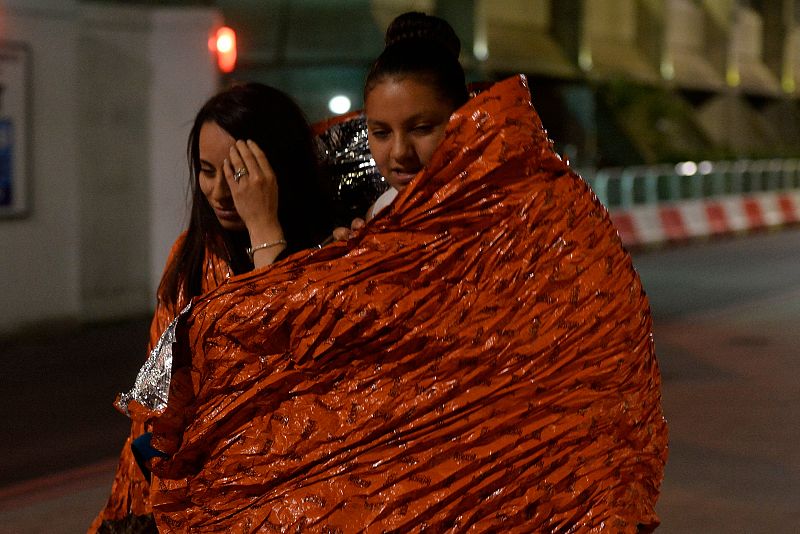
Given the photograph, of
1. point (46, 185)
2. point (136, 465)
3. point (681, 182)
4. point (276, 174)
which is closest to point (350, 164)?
point (276, 174)

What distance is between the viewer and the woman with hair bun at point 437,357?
235 cm

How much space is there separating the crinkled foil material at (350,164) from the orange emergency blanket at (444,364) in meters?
0.68

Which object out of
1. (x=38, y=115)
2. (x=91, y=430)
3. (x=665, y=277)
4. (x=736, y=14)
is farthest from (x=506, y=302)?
(x=736, y=14)

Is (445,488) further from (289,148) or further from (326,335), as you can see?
(289,148)

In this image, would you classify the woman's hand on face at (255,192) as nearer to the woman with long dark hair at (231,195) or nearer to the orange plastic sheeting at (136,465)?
the woman with long dark hair at (231,195)

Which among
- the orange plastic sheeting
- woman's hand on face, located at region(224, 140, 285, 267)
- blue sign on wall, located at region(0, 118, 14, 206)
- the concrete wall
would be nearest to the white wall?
the concrete wall

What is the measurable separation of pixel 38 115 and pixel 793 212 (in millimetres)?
16390

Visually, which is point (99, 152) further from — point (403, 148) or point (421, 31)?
point (403, 148)

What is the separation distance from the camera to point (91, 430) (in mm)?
7418

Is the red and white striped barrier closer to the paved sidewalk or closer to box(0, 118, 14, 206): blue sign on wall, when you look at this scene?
box(0, 118, 14, 206): blue sign on wall

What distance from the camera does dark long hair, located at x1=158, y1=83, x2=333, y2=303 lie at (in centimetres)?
278

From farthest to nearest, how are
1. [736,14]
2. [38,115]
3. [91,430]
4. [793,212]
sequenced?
[736,14] → [793,212] → [38,115] → [91,430]

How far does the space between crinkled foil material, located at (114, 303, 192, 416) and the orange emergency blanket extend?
0.03 metres

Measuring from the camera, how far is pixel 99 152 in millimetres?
11344
